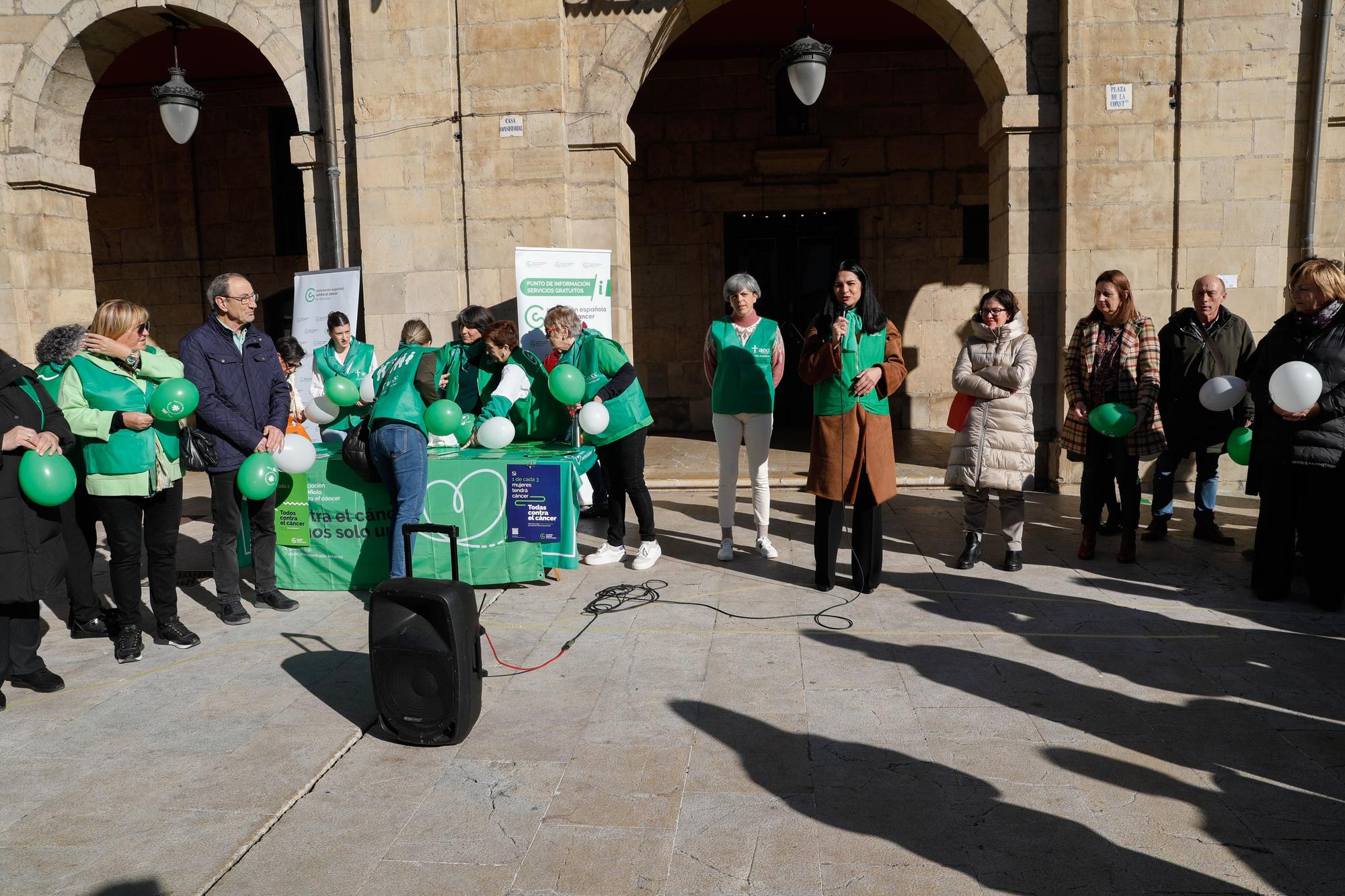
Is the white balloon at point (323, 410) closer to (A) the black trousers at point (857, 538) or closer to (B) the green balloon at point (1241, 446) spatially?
(A) the black trousers at point (857, 538)

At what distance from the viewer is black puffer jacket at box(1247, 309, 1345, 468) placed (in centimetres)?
507

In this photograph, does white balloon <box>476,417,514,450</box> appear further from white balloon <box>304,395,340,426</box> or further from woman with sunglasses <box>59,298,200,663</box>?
woman with sunglasses <box>59,298,200,663</box>

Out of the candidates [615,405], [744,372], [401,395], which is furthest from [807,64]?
[401,395]

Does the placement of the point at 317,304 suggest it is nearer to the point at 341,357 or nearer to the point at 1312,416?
the point at 341,357

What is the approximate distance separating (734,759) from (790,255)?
11.3 m

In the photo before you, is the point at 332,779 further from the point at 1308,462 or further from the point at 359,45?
the point at 359,45

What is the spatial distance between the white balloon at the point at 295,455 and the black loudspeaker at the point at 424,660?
6.86ft

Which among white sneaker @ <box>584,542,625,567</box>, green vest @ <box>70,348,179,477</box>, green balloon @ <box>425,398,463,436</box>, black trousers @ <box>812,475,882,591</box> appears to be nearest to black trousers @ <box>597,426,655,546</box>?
white sneaker @ <box>584,542,625,567</box>

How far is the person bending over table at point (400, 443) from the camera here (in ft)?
17.8

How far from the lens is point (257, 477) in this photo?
202 inches

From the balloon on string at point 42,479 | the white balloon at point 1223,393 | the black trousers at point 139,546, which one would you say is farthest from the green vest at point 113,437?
the white balloon at point 1223,393

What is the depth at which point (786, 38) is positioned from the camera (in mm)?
12852

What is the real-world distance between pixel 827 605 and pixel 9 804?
3.97m

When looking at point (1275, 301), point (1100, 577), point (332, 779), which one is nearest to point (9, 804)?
point (332, 779)
